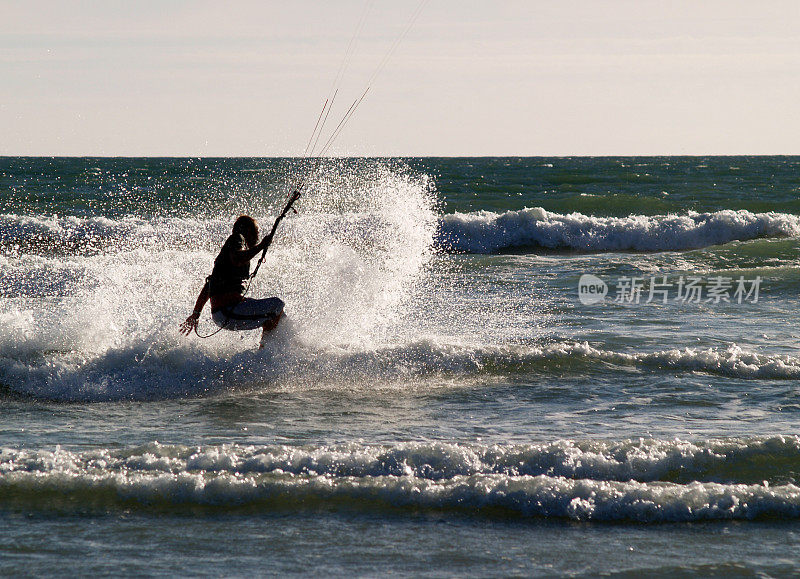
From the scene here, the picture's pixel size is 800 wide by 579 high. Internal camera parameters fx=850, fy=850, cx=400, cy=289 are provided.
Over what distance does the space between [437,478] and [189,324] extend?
13.5 ft

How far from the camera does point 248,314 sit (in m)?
8.79

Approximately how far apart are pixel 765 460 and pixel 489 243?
1796 centimetres

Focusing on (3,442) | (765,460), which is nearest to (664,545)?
(765,460)

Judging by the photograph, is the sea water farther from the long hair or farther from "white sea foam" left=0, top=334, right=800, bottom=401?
the long hair

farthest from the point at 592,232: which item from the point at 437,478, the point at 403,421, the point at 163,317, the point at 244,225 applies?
the point at 437,478

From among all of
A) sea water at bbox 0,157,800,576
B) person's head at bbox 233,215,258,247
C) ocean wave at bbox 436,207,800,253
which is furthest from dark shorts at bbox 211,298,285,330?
ocean wave at bbox 436,207,800,253

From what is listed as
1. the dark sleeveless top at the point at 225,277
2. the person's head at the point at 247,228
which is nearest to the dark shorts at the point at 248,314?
the dark sleeveless top at the point at 225,277

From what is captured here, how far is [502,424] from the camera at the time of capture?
7172 millimetres

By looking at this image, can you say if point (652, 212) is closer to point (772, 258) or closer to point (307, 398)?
point (772, 258)

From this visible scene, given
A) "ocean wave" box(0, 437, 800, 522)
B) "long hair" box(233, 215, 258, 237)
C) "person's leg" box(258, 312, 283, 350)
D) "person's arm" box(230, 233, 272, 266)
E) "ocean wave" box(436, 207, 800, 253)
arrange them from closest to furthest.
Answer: "ocean wave" box(0, 437, 800, 522), "person's arm" box(230, 233, 272, 266), "long hair" box(233, 215, 258, 237), "person's leg" box(258, 312, 283, 350), "ocean wave" box(436, 207, 800, 253)

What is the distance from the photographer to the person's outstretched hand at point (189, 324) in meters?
8.92

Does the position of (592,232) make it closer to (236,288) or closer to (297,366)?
(297,366)

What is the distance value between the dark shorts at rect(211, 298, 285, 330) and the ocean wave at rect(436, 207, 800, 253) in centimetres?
1491

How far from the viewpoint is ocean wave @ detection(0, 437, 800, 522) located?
212 inches
